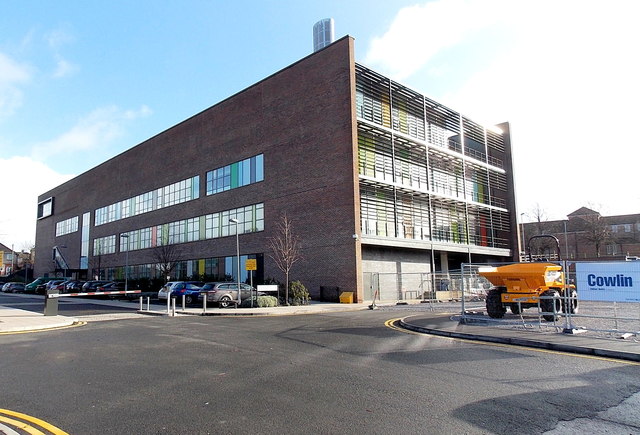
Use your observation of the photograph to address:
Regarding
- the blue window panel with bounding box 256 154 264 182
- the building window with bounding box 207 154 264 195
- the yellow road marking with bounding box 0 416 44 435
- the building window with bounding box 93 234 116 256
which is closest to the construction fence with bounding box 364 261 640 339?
the yellow road marking with bounding box 0 416 44 435

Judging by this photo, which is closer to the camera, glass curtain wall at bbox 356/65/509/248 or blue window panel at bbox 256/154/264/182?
glass curtain wall at bbox 356/65/509/248

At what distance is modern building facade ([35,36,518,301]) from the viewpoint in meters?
31.7

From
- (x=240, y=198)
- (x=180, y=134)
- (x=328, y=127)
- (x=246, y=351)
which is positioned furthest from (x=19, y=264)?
(x=246, y=351)

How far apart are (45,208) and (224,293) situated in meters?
70.3

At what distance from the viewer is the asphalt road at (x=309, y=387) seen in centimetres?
512

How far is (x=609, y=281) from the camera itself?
11.3 m

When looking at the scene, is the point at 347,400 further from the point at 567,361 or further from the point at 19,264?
the point at 19,264

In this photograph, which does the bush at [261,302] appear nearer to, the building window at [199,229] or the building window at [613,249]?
the building window at [199,229]

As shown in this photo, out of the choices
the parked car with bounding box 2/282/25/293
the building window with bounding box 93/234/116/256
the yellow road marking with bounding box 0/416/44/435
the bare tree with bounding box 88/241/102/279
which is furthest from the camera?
the bare tree with bounding box 88/241/102/279

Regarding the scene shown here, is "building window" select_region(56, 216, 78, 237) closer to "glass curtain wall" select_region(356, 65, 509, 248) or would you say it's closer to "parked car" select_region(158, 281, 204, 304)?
"parked car" select_region(158, 281, 204, 304)

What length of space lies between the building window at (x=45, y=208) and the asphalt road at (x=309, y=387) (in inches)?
3038

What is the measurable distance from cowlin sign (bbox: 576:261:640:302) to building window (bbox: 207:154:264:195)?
94.2 feet

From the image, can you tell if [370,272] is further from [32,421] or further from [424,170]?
[32,421]

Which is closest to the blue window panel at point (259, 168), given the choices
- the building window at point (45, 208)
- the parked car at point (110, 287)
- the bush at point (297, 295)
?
the bush at point (297, 295)
